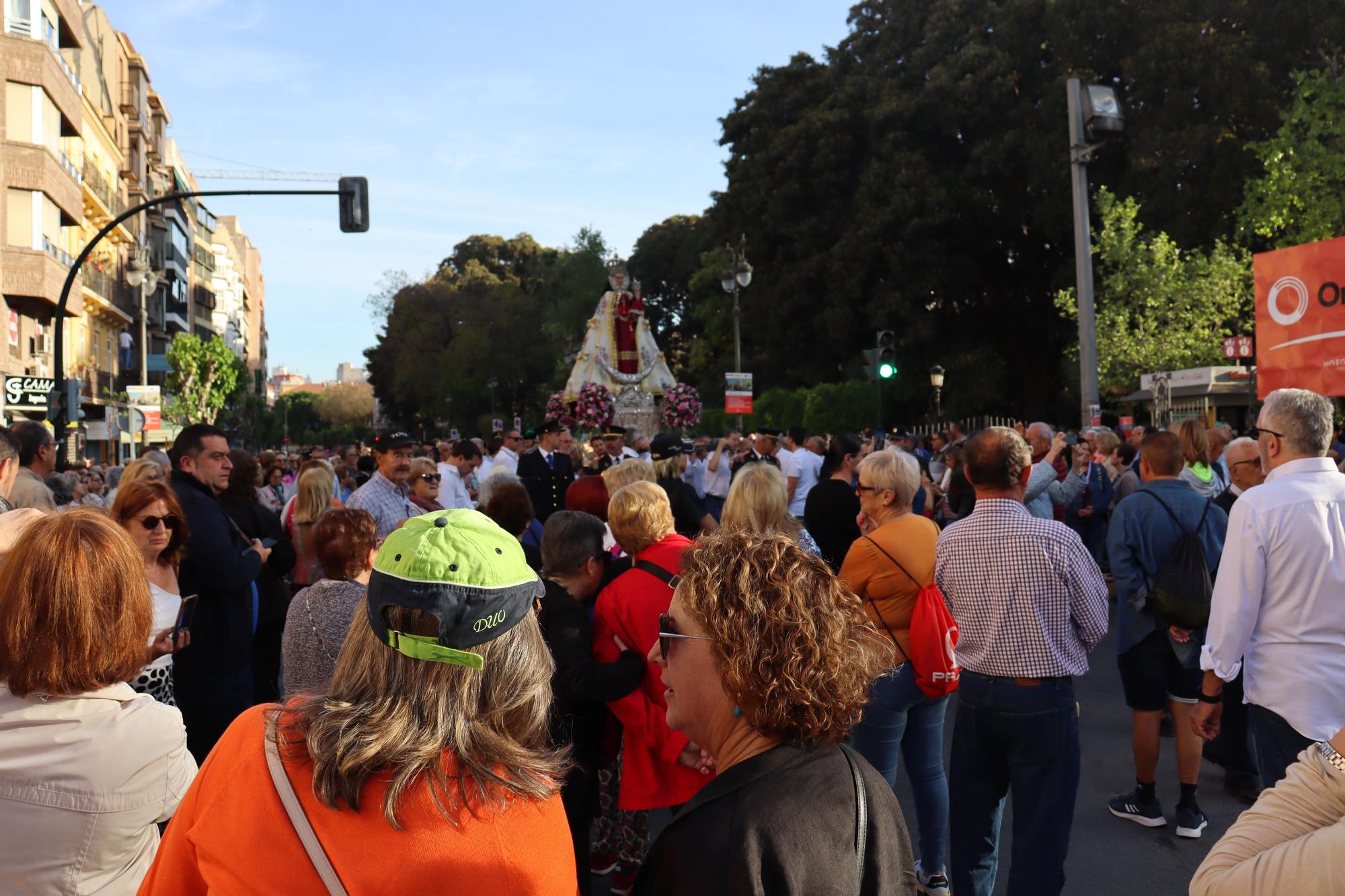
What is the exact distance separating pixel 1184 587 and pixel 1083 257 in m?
9.23

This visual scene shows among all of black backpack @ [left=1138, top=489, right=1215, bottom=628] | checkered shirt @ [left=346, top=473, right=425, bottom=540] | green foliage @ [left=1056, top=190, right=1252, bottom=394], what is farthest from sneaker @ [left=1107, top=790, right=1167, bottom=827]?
green foliage @ [left=1056, top=190, right=1252, bottom=394]

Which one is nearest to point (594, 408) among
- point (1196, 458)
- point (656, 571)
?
point (1196, 458)

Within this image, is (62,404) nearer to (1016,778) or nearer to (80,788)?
(80,788)

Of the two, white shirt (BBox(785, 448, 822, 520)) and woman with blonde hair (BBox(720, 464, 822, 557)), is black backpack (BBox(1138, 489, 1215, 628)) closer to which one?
woman with blonde hair (BBox(720, 464, 822, 557))

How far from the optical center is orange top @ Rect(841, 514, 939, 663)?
4338mm

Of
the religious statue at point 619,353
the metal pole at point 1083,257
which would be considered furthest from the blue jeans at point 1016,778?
the religious statue at point 619,353

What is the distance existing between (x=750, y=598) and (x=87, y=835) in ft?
5.25

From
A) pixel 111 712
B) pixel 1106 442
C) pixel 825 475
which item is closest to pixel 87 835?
pixel 111 712

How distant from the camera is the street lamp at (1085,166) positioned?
12359 millimetres

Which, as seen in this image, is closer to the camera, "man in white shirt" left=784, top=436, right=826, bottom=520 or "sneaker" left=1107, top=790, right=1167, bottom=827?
"sneaker" left=1107, top=790, right=1167, bottom=827

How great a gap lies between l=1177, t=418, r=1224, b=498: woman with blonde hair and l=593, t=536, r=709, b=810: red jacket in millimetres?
4631

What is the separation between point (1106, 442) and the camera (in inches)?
422

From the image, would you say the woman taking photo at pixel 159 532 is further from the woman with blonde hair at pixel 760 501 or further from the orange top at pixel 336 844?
the orange top at pixel 336 844

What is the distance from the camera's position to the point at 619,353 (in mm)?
33562
